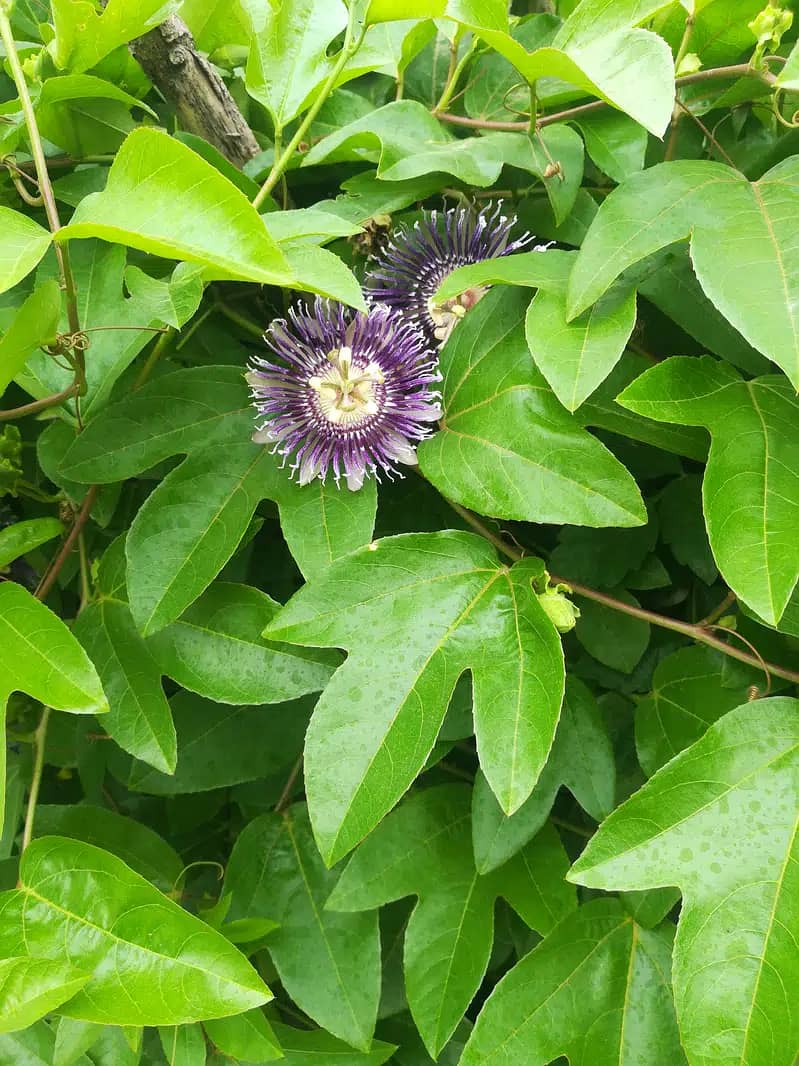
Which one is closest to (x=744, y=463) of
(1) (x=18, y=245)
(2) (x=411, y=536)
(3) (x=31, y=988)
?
(2) (x=411, y=536)

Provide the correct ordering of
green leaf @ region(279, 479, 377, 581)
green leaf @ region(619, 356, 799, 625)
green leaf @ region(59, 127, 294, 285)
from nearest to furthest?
green leaf @ region(59, 127, 294, 285) < green leaf @ region(619, 356, 799, 625) < green leaf @ region(279, 479, 377, 581)

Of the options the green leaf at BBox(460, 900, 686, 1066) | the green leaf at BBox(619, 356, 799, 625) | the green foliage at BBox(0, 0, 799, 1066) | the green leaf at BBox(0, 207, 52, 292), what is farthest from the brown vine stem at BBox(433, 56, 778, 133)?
the green leaf at BBox(460, 900, 686, 1066)

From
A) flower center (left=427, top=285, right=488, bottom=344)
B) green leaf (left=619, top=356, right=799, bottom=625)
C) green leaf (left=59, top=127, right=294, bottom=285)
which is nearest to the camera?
green leaf (left=59, top=127, right=294, bottom=285)

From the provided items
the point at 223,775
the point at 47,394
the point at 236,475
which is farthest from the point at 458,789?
the point at 47,394

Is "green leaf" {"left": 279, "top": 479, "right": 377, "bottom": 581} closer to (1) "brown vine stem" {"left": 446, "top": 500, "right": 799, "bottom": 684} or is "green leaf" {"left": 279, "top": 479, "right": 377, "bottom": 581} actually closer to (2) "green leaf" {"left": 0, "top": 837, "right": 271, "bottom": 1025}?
(1) "brown vine stem" {"left": 446, "top": 500, "right": 799, "bottom": 684}

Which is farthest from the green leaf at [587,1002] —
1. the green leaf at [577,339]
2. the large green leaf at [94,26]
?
the large green leaf at [94,26]

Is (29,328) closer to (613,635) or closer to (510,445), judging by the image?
(510,445)

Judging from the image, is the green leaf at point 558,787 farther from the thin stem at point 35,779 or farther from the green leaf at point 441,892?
the thin stem at point 35,779

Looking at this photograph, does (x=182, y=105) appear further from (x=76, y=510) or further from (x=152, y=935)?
(x=152, y=935)
